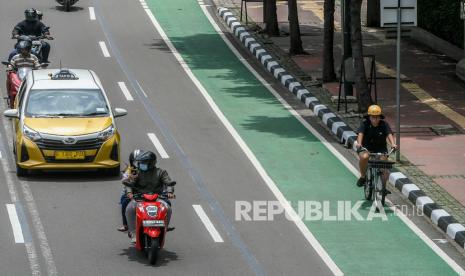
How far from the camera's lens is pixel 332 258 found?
1969cm

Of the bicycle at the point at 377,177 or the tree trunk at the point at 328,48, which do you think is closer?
the bicycle at the point at 377,177

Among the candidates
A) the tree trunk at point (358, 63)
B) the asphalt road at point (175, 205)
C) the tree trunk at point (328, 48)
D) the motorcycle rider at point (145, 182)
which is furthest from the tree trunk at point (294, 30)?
the motorcycle rider at point (145, 182)

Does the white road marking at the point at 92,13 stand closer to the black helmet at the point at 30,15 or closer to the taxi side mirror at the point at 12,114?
the black helmet at the point at 30,15

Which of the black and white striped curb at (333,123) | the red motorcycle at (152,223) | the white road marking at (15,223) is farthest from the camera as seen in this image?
the black and white striped curb at (333,123)

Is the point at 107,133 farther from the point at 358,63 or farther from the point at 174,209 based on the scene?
the point at 358,63

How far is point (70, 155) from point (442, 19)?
19521 millimetres

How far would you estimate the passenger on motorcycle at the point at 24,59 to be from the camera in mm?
30766

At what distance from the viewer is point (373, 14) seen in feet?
148

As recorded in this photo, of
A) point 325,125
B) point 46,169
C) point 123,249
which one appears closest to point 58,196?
point 46,169

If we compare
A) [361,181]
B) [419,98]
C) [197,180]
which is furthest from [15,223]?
[419,98]

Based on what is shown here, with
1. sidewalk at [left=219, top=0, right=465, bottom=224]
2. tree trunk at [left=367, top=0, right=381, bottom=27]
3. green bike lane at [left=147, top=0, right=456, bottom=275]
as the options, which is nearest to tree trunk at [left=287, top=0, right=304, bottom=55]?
sidewalk at [left=219, top=0, right=465, bottom=224]

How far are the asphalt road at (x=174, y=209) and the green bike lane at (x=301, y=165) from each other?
46 centimetres

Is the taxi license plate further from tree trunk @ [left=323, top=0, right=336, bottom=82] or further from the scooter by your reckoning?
the scooter

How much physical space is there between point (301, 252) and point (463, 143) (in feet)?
30.1
